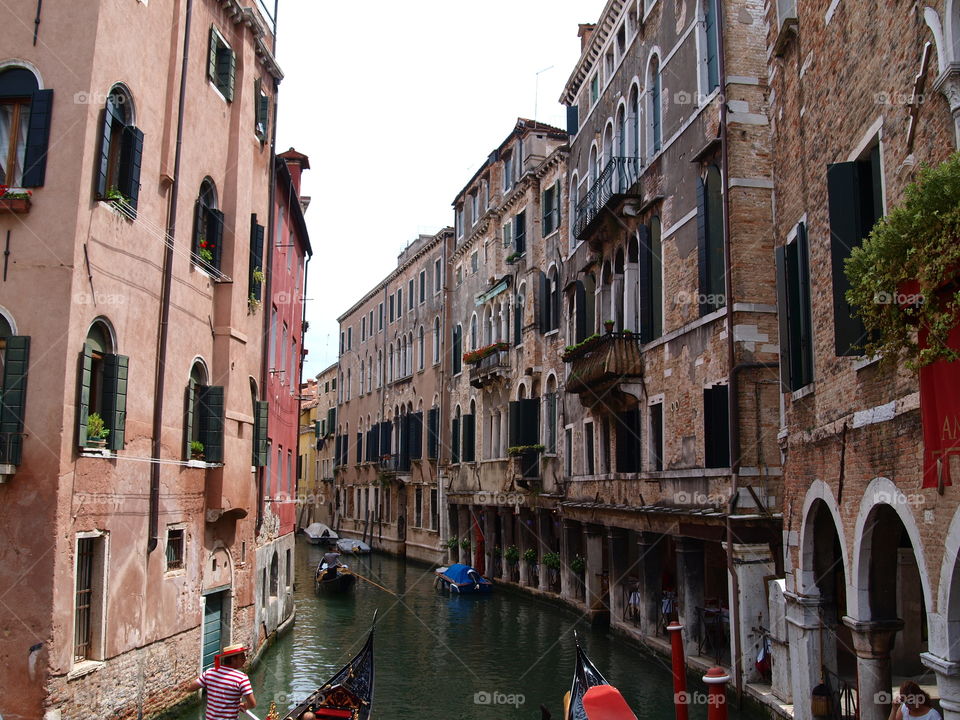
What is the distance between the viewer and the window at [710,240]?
1490 cm

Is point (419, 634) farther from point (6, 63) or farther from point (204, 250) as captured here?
point (6, 63)

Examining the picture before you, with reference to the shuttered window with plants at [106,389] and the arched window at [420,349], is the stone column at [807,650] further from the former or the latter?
the arched window at [420,349]

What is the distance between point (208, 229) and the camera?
46.1 feet

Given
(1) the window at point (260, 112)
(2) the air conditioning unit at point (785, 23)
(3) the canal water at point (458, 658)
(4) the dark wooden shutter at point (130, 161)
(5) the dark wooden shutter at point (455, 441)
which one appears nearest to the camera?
(2) the air conditioning unit at point (785, 23)

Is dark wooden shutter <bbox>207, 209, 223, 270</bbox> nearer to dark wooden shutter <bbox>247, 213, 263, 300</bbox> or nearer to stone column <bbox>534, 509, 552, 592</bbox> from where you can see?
dark wooden shutter <bbox>247, 213, 263, 300</bbox>

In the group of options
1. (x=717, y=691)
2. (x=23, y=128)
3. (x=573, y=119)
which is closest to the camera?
(x=717, y=691)

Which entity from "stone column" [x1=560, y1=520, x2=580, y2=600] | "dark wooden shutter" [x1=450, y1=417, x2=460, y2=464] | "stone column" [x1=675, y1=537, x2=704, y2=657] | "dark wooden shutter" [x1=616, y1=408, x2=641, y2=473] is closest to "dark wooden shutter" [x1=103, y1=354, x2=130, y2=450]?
"stone column" [x1=675, y1=537, x2=704, y2=657]

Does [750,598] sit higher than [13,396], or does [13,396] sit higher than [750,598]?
[13,396]

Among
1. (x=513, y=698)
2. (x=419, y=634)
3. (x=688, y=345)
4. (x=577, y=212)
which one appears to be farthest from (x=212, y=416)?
(x=577, y=212)

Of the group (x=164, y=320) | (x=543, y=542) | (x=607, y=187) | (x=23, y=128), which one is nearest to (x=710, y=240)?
(x=607, y=187)

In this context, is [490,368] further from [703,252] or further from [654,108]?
[703,252]

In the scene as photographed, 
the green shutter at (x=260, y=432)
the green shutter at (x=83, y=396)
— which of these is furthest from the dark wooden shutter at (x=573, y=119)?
the green shutter at (x=83, y=396)

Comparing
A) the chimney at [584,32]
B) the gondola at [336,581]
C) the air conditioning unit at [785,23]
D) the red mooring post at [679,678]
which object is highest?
the chimney at [584,32]

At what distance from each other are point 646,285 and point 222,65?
27.9ft
